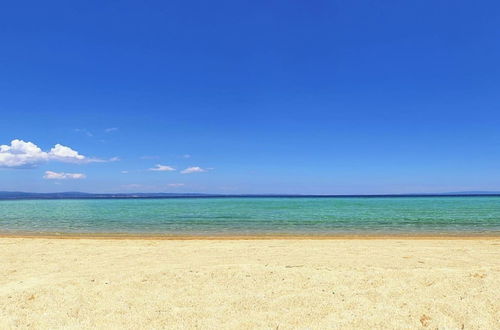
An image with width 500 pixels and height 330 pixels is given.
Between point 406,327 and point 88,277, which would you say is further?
point 88,277

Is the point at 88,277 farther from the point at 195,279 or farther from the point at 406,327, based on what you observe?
the point at 406,327

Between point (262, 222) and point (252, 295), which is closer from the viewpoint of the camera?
point (252, 295)

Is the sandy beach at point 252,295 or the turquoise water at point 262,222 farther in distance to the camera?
the turquoise water at point 262,222

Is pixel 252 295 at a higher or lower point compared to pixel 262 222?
higher

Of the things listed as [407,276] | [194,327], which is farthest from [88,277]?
[407,276]

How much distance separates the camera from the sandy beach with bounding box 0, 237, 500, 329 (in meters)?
6.13

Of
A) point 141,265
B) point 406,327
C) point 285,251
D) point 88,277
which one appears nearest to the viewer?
point 406,327

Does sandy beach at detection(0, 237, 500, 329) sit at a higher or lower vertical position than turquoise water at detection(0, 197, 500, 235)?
higher

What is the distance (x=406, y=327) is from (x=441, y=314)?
0.98m

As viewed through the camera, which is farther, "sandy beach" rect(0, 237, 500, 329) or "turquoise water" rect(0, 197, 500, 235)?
"turquoise water" rect(0, 197, 500, 235)

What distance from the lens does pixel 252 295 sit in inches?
293

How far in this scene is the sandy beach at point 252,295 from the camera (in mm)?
6129

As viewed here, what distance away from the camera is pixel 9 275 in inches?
380

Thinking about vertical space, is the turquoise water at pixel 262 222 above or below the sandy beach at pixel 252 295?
below
